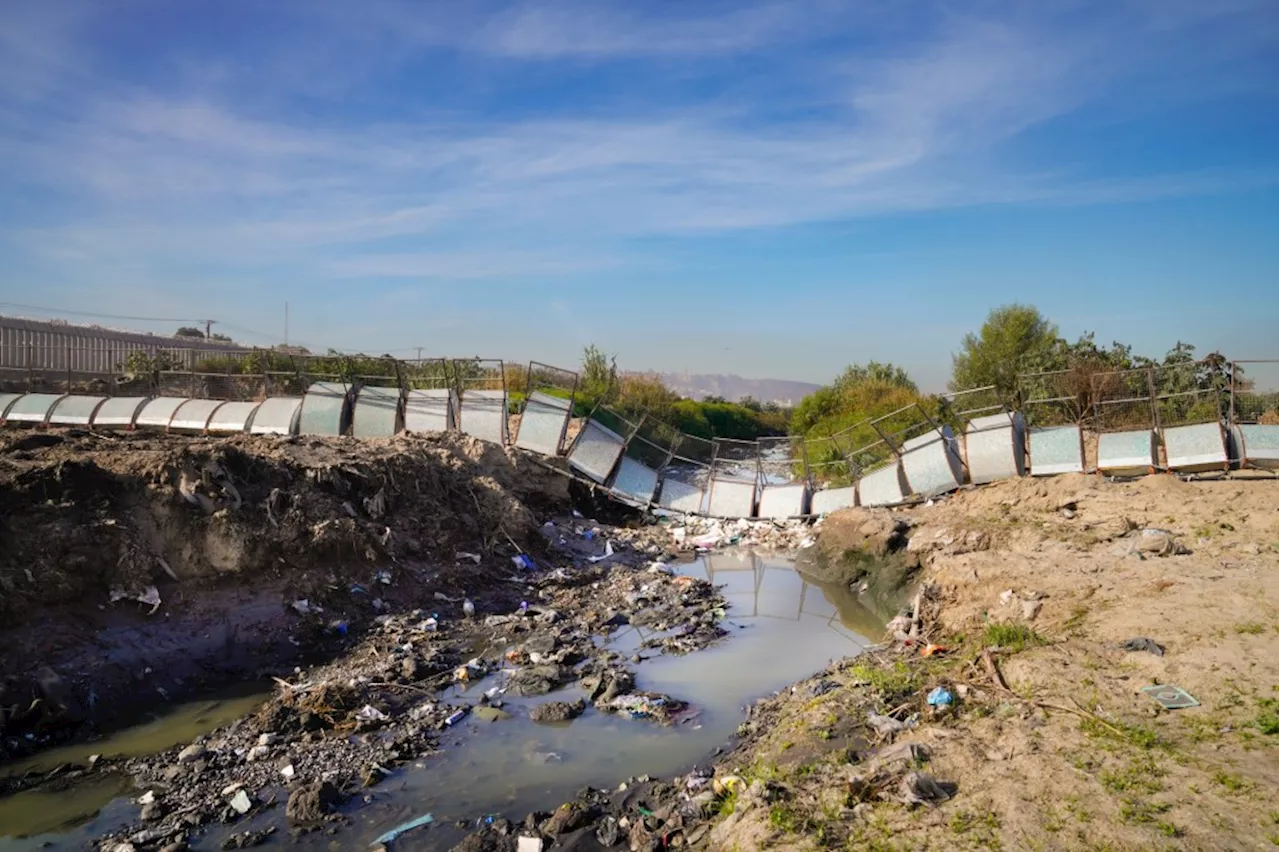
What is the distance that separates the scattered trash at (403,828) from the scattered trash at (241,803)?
99 cm

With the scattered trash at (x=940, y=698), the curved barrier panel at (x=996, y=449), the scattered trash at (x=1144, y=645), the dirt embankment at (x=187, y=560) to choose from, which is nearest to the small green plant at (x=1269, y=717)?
the scattered trash at (x=1144, y=645)

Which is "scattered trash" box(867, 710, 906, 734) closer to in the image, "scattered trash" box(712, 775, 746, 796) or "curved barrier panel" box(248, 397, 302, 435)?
"scattered trash" box(712, 775, 746, 796)

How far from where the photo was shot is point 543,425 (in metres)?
15.9

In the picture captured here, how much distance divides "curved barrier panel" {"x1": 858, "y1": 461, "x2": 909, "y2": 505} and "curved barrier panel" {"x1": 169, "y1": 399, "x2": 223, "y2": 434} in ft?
42.6

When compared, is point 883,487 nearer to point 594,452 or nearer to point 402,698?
point 594,452

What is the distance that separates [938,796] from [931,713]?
1.33 meters

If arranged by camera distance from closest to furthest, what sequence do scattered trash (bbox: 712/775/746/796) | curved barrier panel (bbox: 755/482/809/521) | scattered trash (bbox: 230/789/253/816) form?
scattered trash (bbox: 712/775/746/796) → scattered trash (bbox: 230/789/253/816) → curved barrier panel (bbox: 755/482/809/521)

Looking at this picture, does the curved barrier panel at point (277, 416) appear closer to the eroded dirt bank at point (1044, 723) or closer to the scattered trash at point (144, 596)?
the scattered trash at point (144, 596)

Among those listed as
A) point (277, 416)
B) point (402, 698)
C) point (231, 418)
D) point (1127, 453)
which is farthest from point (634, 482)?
point (402, 698)

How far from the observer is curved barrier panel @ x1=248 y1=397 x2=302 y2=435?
15.6 m

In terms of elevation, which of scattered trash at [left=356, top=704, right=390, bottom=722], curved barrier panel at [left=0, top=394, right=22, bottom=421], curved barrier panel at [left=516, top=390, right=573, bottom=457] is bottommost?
scattered trash at [left=356, top=704, right=390, bottom=722]

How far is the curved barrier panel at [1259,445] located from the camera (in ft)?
40.8

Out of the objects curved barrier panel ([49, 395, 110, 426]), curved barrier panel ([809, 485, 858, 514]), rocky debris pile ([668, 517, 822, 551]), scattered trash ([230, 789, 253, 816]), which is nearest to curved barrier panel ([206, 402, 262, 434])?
curved barrier panel ([49, 395, 110, 426])

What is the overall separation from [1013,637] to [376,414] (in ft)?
40.3
